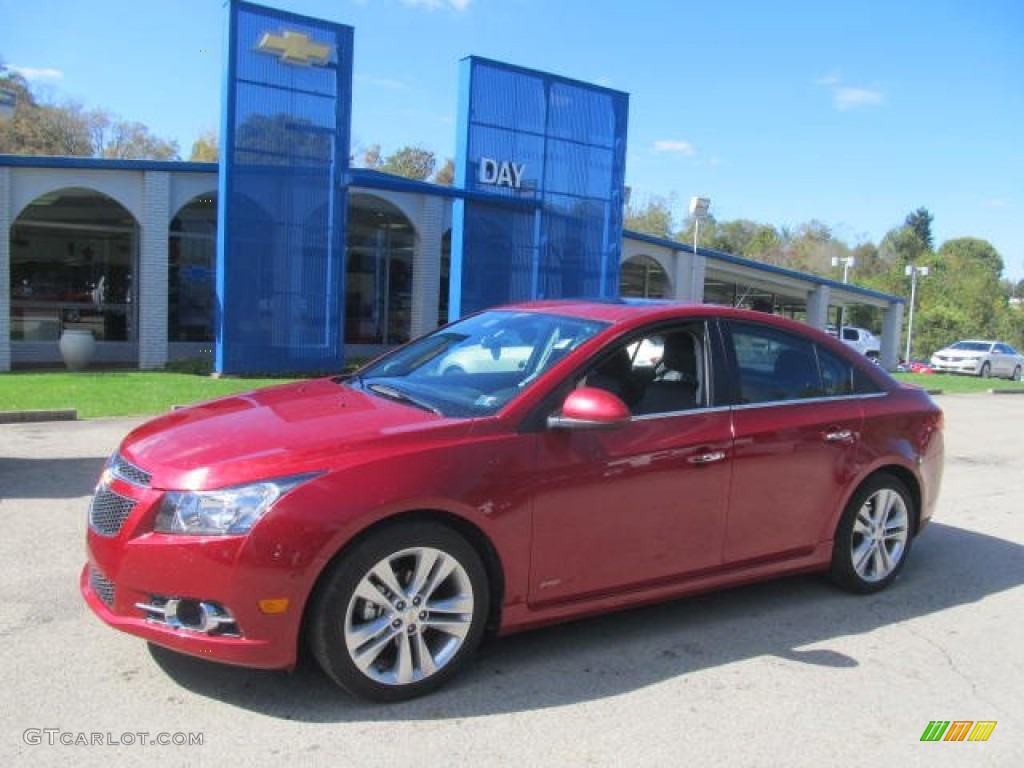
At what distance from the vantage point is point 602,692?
3.74 m

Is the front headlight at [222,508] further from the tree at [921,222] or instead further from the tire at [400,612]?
the tree at [921,222]

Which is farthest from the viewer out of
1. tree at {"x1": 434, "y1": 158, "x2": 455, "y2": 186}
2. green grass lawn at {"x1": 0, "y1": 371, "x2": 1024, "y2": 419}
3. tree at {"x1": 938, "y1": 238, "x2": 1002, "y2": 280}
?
tree at {"x1": 938, "y1": 238, "x2": 1002, "y2": 280}

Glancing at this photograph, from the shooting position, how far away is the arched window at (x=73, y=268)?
63.0ft

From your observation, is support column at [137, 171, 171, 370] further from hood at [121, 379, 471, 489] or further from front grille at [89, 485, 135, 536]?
front grille at [89, 485, 135, 536]

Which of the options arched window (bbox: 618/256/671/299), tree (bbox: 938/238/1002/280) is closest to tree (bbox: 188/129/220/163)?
arched window (bbox: 618/256/671/299)

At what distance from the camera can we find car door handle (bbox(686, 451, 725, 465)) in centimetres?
425

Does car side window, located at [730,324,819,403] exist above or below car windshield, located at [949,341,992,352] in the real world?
above

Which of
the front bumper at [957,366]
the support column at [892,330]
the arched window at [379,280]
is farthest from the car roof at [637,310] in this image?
the support column at [892,330]

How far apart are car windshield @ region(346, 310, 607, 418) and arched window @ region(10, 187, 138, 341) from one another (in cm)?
1605

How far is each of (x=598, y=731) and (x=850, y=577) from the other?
2334 millimetres

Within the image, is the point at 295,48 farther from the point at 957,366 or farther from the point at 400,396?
the point at 957,366

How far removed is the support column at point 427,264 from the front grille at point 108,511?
61.7 feet

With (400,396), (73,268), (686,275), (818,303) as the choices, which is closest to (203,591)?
(400,396)

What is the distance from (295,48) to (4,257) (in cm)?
683
